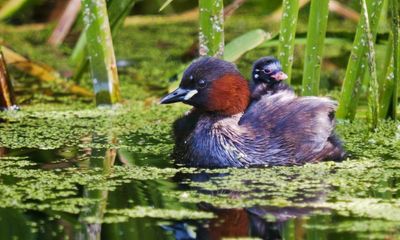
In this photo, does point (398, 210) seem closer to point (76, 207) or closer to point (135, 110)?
point (76, 207)

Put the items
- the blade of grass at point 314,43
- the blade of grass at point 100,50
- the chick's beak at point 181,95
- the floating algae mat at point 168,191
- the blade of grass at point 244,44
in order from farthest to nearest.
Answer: the blade of grass at point 244,44 → the blade of grass at point 100,50 → the blade of grass at point 314,43 → the chick's beak at point 181,95 → the floating algae mat at point 168,191

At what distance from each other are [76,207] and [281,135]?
55.7 inches

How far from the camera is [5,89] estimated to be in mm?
6758

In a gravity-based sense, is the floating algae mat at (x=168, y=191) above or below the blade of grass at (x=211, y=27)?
below

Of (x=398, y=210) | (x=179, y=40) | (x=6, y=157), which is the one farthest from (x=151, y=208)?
(x=179, y=40)

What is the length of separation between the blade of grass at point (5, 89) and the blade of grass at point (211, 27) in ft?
4.79

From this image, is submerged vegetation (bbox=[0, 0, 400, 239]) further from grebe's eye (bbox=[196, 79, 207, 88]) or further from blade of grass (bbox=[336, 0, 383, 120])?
grebe's eye (bbox=[196, 79, 207, 88])

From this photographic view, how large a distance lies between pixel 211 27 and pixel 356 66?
2.86ft

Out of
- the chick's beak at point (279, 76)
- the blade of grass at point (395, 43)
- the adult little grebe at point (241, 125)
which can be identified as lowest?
the adult little grebe at point (241, 125)

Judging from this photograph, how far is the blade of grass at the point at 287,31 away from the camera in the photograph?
5586 millimetres

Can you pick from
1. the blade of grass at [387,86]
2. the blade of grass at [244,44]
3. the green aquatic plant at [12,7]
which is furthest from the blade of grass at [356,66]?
the green aquatic plant at [12,7]

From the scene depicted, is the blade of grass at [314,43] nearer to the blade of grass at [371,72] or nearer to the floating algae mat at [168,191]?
the blade of grass at [371,72]

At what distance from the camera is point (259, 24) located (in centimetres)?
1002

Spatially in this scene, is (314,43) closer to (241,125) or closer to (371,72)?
(371,72)
